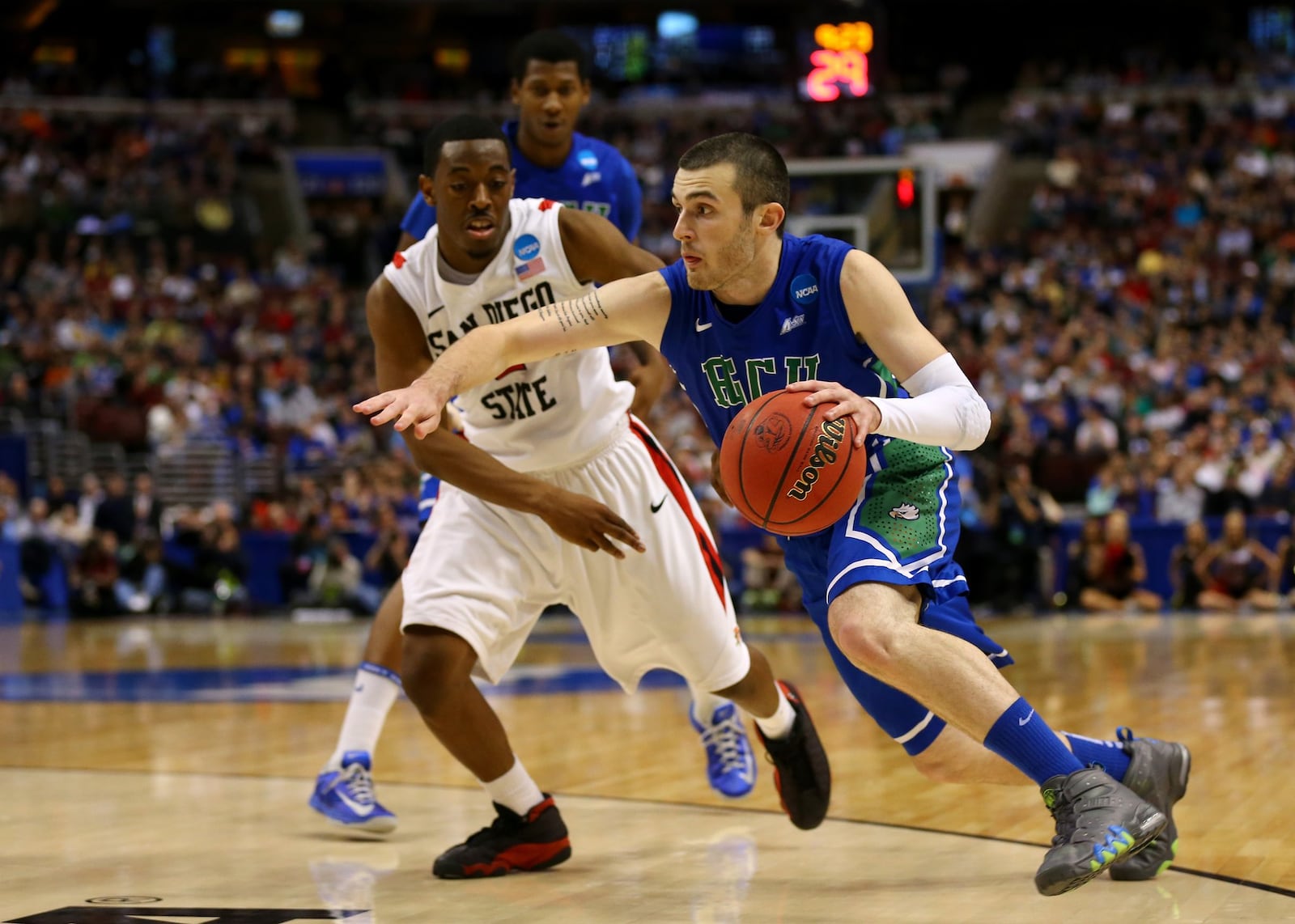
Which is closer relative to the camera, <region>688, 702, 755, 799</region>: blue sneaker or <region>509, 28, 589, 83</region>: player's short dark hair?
<region>688, 702, 755, 799</region>: blue sneaker

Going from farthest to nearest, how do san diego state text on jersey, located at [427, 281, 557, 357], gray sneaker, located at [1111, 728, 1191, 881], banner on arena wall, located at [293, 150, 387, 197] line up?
banner on arena wall, located at [293, 150, 387, 197]
san diego state text on jersey, located at [427, 281, 557, 357]
gray sneaker, located at [1111, 728, 1191, 881]

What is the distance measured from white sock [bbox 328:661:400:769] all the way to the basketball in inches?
80.1

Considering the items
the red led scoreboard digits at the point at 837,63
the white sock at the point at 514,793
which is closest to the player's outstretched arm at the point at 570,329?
the white sock at the point at 514,793

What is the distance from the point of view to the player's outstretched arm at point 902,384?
12.2ft

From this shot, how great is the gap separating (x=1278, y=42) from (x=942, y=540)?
3242 centimetres

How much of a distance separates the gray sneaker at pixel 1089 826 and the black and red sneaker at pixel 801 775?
55.6 inches

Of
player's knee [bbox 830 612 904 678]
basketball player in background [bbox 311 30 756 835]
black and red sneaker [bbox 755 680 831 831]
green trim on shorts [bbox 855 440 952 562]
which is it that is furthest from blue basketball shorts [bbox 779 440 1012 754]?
basketball player in background [bbox 311 30 756 835]

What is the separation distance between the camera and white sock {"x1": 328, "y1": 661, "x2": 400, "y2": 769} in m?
5.48

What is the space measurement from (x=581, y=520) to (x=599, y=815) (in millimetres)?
1536

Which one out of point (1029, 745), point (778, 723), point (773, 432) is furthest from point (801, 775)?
point (773, 432)

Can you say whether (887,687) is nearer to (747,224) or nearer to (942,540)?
(942,540)

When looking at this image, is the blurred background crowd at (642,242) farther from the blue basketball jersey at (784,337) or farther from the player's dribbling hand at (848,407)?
the player's dribbling hand at (848,407)

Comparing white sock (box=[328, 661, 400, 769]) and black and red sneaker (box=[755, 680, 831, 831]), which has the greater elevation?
white sock (box=[328, 661, 400, 769])

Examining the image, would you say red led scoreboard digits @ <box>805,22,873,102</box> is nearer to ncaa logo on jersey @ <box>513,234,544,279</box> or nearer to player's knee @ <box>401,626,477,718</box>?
ncaa logo on jersey @ <box>513,234,544,279</box>
